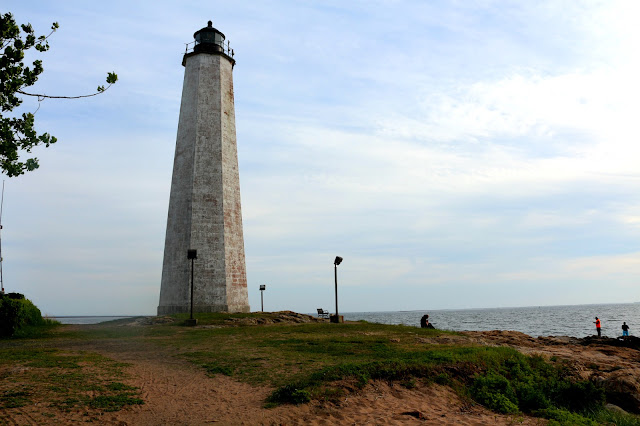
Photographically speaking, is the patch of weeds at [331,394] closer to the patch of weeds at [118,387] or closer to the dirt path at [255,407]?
the dirt path at [255,407]

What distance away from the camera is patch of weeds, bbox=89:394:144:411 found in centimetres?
891

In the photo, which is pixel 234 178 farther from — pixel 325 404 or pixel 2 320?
pixel 325 404

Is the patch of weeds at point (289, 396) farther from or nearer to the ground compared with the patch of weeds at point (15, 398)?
nearer to the ground

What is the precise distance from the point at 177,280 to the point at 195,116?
10964 mm

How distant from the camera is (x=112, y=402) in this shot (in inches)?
362

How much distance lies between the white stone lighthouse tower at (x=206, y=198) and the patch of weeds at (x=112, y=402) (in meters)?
18.9

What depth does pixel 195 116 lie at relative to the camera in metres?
30.3

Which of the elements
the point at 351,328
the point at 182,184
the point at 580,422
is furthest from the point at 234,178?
the point at 580,422

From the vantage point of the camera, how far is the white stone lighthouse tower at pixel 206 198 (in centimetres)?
2862

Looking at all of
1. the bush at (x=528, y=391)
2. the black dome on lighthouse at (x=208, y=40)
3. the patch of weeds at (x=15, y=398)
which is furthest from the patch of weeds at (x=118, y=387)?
the black dome on lighthouse at (x=208, y=40)

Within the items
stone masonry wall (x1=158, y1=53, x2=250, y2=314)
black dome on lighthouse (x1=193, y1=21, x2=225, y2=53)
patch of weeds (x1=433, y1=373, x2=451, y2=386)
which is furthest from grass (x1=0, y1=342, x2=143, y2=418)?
black dome on lighthouse (x1=193, y1=21, x2=225, y2=53)

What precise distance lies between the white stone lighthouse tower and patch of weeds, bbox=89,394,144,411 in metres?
18.9

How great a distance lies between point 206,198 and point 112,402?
20.9m

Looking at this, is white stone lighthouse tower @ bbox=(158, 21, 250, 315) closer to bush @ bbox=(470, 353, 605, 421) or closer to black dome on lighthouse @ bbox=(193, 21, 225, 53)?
black dome on lighthouse @ bbox=(193, 21, 225, 53)
